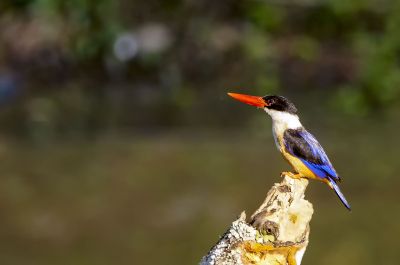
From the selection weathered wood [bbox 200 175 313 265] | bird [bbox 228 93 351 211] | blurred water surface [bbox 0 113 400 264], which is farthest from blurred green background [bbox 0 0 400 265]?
weathered wood [bbox 200 175 313 265]

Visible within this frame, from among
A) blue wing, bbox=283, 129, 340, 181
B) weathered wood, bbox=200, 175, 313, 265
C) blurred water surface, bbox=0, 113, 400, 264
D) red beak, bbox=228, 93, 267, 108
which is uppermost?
blurred water surface, bbox=0, 113, 400, 264

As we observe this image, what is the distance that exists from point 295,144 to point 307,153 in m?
0.07

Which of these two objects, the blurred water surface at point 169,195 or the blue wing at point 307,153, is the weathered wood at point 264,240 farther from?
the blurred water surface at point 169,195

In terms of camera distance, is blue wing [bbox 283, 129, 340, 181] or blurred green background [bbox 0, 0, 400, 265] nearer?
blue wing [bbox 283, 129, 340, 181]

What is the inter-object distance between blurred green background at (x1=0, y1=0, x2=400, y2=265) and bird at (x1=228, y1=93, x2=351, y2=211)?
5128mm

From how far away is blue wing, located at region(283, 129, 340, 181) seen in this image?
14.3ft

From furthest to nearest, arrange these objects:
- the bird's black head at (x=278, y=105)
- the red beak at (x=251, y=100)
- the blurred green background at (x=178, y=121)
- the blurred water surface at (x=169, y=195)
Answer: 1. the blurred green background at (x=178, y=121)
2. the blurred water surface at (x=169, y=195)
3. the bird's black head at (x=278, y=105)
4. the red beak at (x=251, y=100)

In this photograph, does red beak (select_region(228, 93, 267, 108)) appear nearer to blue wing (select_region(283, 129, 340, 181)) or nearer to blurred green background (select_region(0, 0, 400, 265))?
blue wing (select_region(283, 129, 340, 181))

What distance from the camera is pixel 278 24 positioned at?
17.1 metres

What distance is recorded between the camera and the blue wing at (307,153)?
4355 millimetres

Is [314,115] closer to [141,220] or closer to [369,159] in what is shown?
[369,159]

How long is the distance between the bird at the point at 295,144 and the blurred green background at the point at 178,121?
16.8 feet

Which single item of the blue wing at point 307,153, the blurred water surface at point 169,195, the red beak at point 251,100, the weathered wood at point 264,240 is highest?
the blurred water surface at point 169,195

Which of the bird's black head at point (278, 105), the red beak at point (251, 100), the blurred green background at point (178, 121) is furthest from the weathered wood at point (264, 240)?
the blurred green background at point (178, 121)
